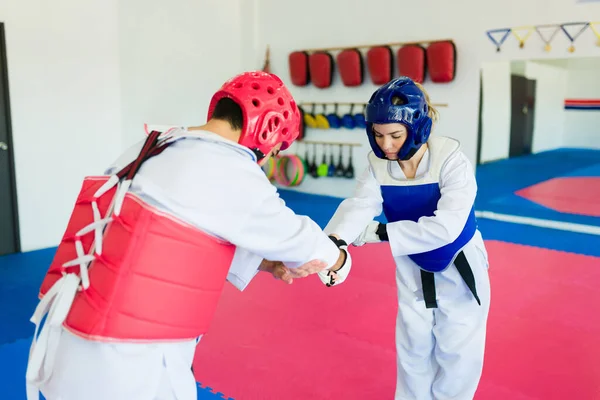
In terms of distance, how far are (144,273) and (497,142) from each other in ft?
23.6

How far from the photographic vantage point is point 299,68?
8766 mm

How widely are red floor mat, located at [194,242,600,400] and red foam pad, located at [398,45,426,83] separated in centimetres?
332

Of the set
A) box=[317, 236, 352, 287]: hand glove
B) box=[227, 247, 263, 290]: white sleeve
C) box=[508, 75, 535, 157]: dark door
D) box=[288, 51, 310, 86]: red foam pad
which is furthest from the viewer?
box=[288, 51, 310, 86]: red foam pad

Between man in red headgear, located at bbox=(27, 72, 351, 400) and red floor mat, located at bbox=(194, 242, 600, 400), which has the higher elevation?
man in red headgear, located at bbox=(27, 72, 351, 400)

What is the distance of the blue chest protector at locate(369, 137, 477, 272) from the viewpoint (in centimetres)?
233

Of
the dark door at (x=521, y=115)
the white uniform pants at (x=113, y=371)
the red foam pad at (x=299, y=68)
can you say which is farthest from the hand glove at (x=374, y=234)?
the red foam pad at (x=299, y=68)

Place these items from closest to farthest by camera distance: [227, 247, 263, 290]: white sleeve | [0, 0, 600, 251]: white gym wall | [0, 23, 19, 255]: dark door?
[227, 247, 263, 290]: white sleeve → [0, 23, 19, 255]: dark door → [0, 0, 600, 251]: white gym wall

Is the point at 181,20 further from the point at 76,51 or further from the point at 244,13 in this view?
the point at 76,51

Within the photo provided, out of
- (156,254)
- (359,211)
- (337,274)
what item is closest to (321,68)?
(359,211)

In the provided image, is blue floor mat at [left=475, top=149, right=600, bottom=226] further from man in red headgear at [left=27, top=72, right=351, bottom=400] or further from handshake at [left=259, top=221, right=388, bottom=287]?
man in red headgear at [left=27, top=72, right=351, bottom=400]

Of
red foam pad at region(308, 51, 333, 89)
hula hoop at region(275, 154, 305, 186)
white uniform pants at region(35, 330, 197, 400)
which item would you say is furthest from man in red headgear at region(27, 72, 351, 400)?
hula hoop at region(275, 154, 305, 186)

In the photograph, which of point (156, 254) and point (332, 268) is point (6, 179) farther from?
point (156, 254)

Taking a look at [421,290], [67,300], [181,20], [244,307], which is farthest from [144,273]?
[181,20]

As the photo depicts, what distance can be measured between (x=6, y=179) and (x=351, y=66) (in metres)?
4.86
